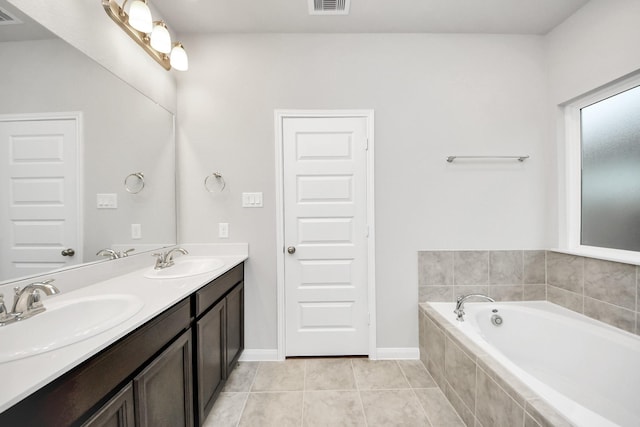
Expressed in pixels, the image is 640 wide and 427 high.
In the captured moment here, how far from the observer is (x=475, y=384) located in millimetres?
1363

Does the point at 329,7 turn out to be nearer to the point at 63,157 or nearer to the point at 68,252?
the point at 63,157

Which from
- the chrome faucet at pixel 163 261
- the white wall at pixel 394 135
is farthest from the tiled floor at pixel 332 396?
the chrome faucet at pixel 163 261

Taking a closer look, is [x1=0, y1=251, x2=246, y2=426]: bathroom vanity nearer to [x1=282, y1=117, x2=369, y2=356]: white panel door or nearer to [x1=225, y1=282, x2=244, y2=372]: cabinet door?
[x1=225, y1=282, x2=244, y2=372]: cabinet door

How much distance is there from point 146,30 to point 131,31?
0.55ft

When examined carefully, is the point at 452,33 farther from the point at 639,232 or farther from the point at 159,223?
the point at 159,223

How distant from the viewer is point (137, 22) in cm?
148

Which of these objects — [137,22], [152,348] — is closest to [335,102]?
[137,22]

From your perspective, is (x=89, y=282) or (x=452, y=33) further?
(x=452, y=33)

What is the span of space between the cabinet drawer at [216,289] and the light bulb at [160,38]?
1.55 m

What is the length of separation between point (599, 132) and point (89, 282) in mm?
3443

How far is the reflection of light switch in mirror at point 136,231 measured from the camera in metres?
1.64

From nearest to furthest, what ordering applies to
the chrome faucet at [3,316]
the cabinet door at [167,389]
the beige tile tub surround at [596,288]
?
the chrome faucet at [3,316] < the cabinet door at [167,389] < the beige tile tub surround at [596,288]

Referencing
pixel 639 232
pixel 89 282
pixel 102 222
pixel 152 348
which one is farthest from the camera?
pixel 639 232

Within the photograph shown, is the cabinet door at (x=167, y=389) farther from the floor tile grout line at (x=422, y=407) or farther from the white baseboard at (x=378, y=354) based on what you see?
the floor tile grout line at (x=422, y=407)
